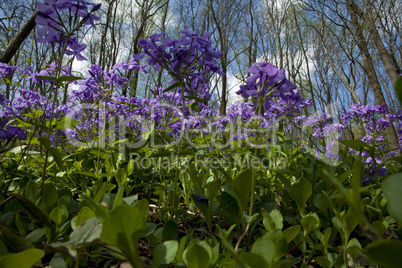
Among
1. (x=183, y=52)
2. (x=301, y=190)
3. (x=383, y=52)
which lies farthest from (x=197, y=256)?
(x=383, y=52)

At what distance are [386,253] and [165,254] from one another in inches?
18.5

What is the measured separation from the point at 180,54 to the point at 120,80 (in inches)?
42.6

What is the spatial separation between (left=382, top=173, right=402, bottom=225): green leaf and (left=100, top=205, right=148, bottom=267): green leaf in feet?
1.25

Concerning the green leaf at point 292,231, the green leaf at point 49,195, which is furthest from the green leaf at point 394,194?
the green leaf at point 49,195

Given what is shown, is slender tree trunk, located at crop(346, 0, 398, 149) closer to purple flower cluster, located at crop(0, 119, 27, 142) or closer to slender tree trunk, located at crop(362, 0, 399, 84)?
slender tree trunk, located at crop(362, 0, 399, 84)

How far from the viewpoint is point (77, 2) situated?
1223mm

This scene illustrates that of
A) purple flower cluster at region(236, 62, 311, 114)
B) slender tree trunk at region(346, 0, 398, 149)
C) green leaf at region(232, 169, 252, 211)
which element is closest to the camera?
green leaf at region(232, 169, 252, 211)

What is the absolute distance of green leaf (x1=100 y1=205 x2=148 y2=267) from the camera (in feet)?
1.38

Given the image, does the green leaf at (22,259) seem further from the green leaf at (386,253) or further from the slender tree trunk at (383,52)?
the slender tree trunk at (383,52)

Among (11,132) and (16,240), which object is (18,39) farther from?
(16,240)

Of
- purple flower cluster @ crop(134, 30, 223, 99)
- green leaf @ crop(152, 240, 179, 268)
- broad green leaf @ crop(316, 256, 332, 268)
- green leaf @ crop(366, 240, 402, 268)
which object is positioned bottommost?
broad green leaf @ crop(316, 256, 332, 268)

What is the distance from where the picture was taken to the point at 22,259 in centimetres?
40

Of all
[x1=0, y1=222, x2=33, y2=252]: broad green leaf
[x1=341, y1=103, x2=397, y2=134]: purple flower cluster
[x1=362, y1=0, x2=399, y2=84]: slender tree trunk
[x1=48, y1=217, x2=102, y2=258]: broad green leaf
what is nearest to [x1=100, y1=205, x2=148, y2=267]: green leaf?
[x1=48, y1=217, x2=102, y2=258]: broad green leaf

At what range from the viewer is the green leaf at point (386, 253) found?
29 centimetres
